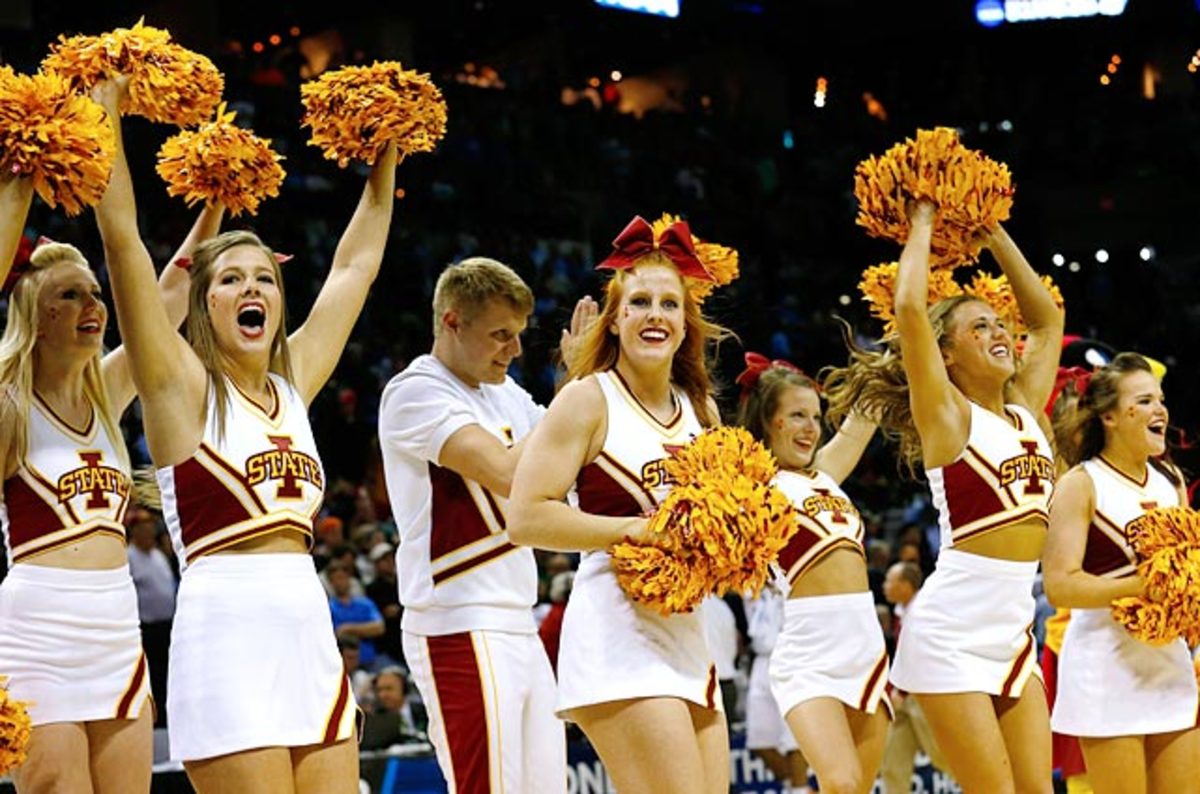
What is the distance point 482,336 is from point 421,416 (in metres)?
0.28

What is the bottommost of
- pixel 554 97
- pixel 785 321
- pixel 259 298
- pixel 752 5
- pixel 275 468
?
pixel 275 468

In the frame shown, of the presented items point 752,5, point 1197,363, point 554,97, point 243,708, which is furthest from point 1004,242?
point 752,5

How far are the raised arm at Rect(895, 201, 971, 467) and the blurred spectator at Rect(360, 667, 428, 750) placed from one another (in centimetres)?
372

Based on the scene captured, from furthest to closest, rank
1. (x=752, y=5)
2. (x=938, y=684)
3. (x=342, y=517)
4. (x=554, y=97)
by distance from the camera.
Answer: (x=752, y=5), (x=554, y=97), (x=342, y=517), (x=938, y=684)

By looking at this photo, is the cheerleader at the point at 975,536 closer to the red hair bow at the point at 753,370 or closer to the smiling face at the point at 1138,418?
the smiling face at the point at 1138,418

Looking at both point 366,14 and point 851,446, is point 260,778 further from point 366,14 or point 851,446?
point 366,14

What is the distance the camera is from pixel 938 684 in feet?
16.1

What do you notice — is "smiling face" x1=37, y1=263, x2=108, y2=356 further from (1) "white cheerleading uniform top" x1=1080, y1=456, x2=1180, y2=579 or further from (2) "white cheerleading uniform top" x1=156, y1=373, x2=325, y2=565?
(1) "white cheerleading uniform top" x1=1080, y1=456, x2=1180, y2=579

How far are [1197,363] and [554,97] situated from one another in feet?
21.4

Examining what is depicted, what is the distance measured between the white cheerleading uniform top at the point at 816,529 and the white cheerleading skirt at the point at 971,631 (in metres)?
0.57

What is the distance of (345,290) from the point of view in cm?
425

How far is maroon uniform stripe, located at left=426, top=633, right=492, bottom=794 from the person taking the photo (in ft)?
13.9

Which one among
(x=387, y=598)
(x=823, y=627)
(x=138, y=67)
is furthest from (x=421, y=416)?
(x=387, y=598)

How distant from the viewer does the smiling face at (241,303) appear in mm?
3844
